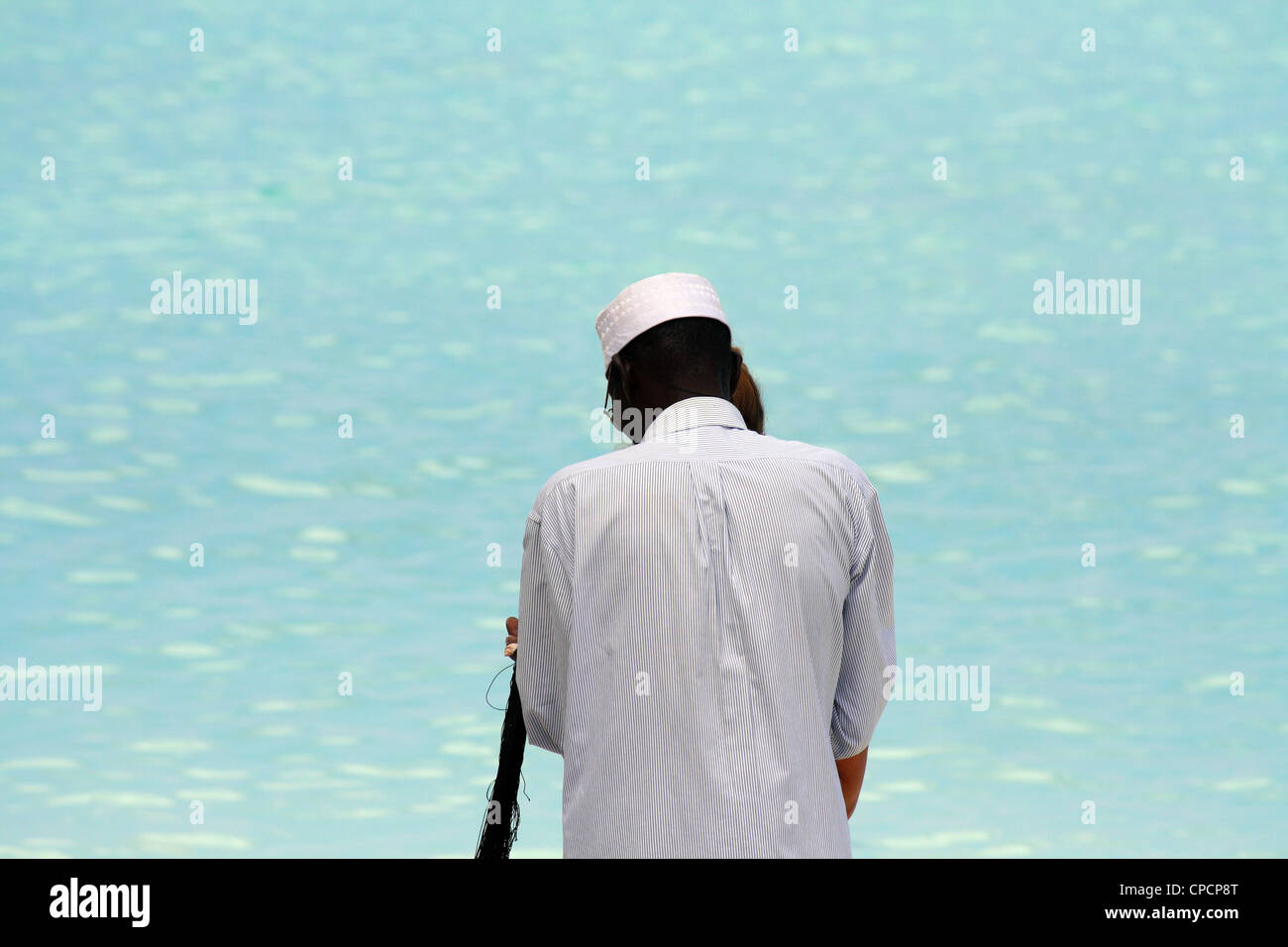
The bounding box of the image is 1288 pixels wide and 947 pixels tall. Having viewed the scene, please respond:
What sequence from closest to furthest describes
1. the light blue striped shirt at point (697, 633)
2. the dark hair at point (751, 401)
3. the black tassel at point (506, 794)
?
the light blue striped shirt at point (697, 633), the black tassel at point (506, 794), the dark hair at point (751, 401)

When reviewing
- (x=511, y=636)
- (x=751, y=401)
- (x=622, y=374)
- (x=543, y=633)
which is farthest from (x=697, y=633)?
(x=751, y=401)

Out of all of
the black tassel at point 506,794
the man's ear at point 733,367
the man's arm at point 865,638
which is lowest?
the black tassel at point 506,794

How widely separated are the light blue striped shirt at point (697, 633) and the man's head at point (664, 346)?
0.02 metres

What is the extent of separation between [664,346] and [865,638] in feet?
1.12

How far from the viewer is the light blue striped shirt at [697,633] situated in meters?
1.12

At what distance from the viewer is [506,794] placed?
147 centimetres

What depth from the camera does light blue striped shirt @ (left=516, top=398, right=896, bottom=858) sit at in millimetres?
1124

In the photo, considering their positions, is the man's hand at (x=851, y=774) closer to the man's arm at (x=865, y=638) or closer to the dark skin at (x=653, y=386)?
the man's arm at (x=865, y=638)

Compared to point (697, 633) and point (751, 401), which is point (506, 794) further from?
point (751, 401)

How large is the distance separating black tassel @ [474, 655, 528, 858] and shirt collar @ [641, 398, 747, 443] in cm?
38

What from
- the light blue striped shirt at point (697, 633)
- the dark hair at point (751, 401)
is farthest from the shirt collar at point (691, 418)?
the dark hair at point (751, 401)

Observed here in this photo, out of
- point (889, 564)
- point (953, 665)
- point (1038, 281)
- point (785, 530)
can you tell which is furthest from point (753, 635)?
point (1038, 281)

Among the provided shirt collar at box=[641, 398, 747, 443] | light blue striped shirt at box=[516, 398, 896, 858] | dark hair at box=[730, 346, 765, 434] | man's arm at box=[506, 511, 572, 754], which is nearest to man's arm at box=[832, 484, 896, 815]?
light blue striped shirt at box=[516, 398, 896, 858]

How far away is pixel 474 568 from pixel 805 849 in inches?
133
